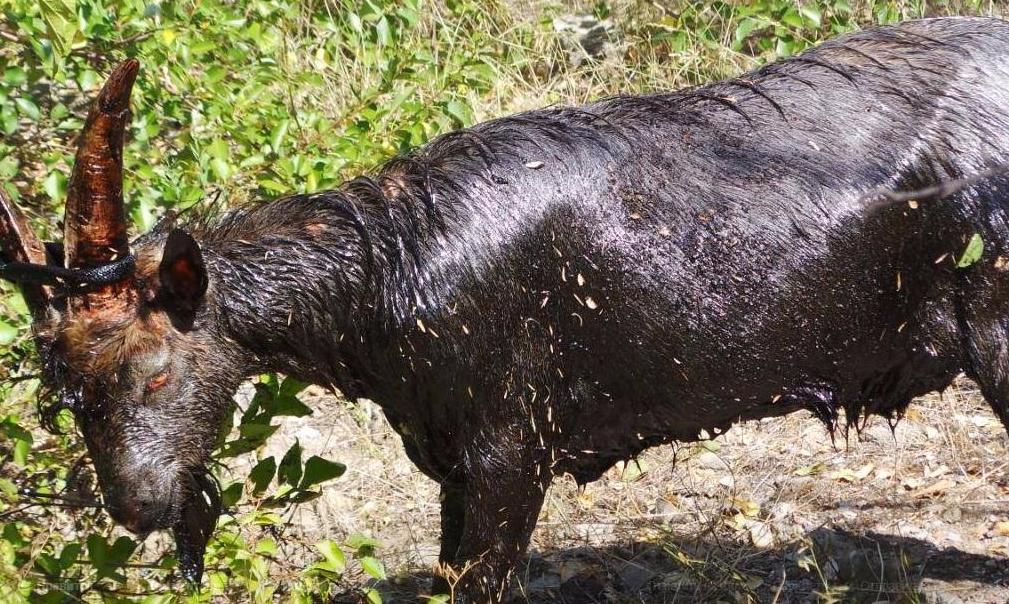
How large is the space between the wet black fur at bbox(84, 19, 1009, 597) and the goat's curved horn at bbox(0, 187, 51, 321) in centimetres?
36

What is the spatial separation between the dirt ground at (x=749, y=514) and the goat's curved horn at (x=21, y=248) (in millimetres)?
1773

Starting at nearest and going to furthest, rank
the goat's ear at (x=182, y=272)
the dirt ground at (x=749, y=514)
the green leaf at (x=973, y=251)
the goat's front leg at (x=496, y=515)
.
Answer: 1. the goat's ear at (x=182, y=272)
2. the green leaf at (x=973, y=251)
3. the goat's front leg at (x=496, y=515)
4. the dirt ground at (x=749, y=514)

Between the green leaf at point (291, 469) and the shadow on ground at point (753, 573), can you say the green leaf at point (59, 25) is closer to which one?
the green leaf at point (291, 469)

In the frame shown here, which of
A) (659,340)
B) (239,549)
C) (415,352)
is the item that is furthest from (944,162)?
(239,549)

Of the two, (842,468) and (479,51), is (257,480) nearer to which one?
(842,468)

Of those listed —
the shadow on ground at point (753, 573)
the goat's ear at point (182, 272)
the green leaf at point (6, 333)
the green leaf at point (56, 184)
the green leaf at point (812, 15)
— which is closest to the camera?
the goat's ear at point (182, 272)

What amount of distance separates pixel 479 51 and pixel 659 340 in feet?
14.4

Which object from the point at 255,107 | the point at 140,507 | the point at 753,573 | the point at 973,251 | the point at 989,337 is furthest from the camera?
the point at 255,107

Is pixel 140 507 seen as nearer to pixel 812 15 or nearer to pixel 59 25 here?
pixel 59 25

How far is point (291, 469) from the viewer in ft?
14.4

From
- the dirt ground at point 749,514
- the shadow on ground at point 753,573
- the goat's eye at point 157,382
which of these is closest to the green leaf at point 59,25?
the goat's eye at point 157,382

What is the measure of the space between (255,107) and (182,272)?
2.64 m

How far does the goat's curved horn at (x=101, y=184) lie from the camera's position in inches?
135

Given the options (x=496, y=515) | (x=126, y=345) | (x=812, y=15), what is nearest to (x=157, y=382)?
(x=126, y=345)
